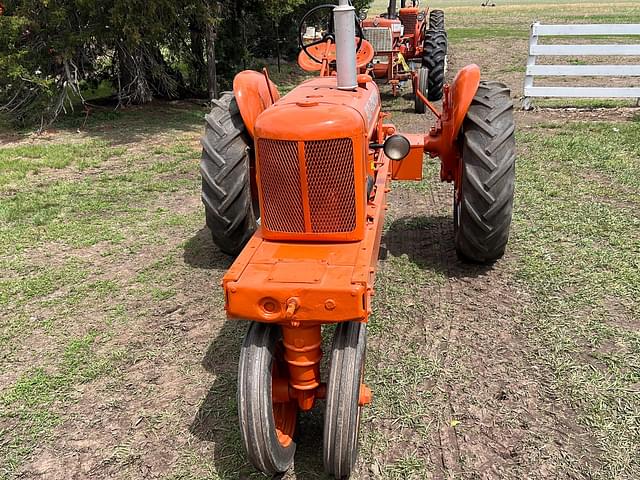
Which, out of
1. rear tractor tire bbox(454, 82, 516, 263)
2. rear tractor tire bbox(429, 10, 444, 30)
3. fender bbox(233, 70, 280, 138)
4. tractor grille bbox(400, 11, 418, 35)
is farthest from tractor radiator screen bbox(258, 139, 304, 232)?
tractor grille bbox(400, 11, 418, 35)

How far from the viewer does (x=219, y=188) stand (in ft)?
14.0

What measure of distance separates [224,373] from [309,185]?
132 centimetres

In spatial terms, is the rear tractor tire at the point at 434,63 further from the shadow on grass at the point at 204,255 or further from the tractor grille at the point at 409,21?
the shadow on grass at the point at 204,255

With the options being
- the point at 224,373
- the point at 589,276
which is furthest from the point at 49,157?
the point at 589,276

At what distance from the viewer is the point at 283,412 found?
9.43 ft

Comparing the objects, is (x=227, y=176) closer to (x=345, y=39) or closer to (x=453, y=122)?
(x=345, y=39)

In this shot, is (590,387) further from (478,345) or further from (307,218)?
(307,218)

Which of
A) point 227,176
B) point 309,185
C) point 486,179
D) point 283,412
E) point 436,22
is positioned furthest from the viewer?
point 436,22

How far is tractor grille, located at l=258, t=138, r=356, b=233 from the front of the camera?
2967 millimetres

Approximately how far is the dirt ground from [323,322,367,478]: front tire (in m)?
0.25

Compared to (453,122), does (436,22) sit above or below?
below

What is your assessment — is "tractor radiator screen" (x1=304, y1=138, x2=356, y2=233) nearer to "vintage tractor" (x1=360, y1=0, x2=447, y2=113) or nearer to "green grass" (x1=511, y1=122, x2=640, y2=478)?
"green grass" (x1=511, y1=122, x2=640, y2=478)

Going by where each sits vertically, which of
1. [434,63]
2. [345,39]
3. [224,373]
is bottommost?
[224,373]

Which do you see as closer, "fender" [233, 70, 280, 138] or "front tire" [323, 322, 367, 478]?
"front tire" [323, 322, 367, 478]
